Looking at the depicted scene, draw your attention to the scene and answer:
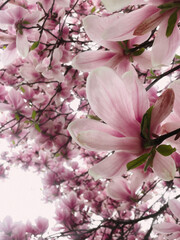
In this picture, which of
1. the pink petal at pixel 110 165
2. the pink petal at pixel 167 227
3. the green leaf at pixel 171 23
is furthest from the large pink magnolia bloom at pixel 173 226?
the green leaf at pixel 171 23

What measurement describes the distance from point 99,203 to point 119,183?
4.01ft

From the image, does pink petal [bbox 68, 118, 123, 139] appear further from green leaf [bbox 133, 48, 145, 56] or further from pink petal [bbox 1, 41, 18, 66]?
pink petal [bbox 1, 41, 18, 66]

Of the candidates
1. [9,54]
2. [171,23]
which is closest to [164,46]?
[171,23]

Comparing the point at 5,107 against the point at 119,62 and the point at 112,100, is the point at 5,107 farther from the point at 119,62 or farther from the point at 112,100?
the point at 112,100

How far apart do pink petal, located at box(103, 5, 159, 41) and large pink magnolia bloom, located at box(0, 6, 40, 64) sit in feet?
1.50

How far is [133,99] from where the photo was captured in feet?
1.00

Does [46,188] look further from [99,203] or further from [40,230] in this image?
[40,230]

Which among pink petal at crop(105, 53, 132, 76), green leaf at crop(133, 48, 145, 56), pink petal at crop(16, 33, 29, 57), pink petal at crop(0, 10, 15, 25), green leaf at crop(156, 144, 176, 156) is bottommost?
green leaf at crop(156, 144, 176, 156)

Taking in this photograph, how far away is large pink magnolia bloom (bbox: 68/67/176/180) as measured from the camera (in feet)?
0.91

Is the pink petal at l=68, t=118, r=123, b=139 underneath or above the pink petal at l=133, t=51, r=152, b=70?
underneath

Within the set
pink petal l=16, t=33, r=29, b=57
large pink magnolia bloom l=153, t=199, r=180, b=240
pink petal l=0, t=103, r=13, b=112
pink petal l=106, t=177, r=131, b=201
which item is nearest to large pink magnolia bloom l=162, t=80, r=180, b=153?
large pink magnolia bloom l=153, t=199, r=180, b=240

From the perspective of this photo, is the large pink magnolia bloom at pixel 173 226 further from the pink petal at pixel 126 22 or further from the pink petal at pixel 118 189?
the pink petal at pixel 126 22

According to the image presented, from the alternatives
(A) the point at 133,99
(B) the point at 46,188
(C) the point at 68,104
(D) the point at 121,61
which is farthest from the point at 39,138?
(A) the point at 133,99

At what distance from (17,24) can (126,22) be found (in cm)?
53
